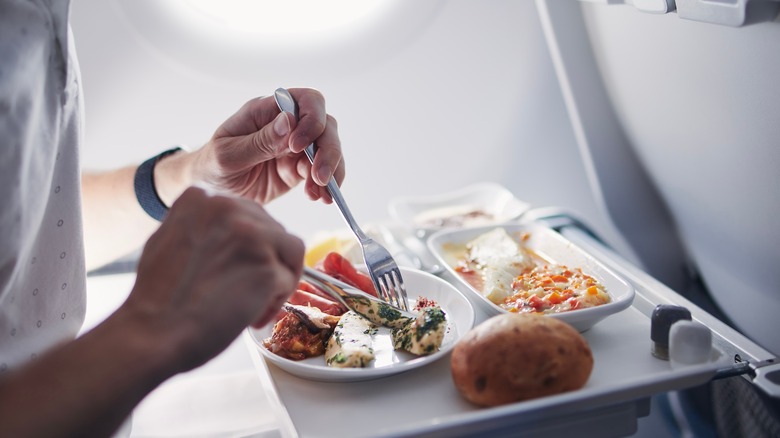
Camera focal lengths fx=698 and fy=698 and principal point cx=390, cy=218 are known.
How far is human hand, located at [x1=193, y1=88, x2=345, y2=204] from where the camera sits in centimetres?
98

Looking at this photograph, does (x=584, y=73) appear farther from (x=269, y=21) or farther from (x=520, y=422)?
(x=520, y=422)

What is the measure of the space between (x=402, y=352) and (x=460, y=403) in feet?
0.39

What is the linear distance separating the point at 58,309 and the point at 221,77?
34.0 inches

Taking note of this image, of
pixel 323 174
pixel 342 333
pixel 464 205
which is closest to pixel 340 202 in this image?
pixel 323 174

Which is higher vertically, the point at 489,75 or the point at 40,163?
the point at 40,163

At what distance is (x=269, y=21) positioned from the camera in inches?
62.9

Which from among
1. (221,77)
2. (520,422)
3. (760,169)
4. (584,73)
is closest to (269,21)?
Result: (221,77)

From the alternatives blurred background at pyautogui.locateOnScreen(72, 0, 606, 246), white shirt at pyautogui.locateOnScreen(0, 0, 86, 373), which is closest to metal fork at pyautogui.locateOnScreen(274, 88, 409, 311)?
white shirt at pyautogui.locateOnScreen(0, 0, 86, 373)

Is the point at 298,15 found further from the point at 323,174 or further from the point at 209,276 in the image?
the point at 209,276

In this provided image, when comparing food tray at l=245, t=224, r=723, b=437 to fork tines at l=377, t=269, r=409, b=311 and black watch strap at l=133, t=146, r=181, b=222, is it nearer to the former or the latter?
fork tines at l=377, t=269, r=409, b=311

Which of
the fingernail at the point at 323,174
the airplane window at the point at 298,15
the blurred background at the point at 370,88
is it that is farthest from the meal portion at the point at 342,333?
the airplane window at the point at 298,15

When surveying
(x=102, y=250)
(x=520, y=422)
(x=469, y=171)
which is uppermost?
(x=102, y=250)

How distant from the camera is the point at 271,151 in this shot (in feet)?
3.30

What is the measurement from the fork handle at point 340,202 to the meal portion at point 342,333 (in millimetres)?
106
